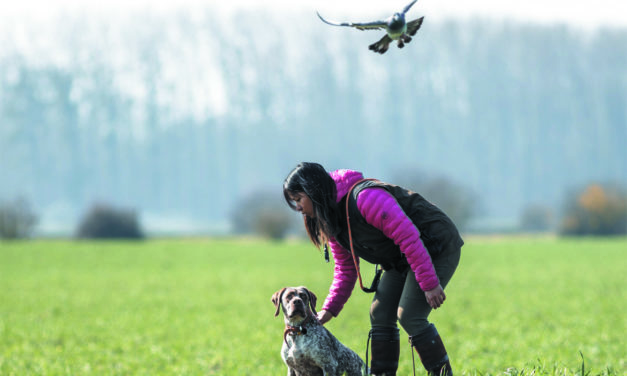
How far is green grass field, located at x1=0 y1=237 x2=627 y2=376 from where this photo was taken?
32.5ft

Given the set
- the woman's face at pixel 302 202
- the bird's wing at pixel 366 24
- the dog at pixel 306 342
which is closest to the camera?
the bird's wing at pixel 366 24

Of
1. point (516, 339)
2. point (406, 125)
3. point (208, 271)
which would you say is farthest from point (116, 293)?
point (406, 125)

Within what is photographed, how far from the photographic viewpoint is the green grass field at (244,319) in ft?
32.5

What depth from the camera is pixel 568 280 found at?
2584 cm

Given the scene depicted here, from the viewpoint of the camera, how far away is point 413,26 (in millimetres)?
4230

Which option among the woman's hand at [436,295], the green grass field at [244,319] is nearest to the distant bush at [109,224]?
the green grass field at [244,319]

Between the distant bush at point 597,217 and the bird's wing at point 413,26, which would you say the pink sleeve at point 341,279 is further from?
→ the distant bush at point 597,217

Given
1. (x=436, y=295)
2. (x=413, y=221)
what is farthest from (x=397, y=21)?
(x=436, y=295)

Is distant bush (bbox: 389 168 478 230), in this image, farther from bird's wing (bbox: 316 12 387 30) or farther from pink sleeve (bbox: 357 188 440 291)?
bird's wing (bbox: 316 12 387 30)

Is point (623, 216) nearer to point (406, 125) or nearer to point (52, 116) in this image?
point (406, 125)

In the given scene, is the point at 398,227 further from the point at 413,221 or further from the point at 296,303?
the point at 296,303

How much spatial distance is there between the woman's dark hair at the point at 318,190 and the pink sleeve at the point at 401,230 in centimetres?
23

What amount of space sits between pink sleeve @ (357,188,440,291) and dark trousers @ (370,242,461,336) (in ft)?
0.85

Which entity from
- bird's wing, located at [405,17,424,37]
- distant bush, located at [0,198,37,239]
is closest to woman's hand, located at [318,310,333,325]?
bird's wing, located at [405,17,424,37]
